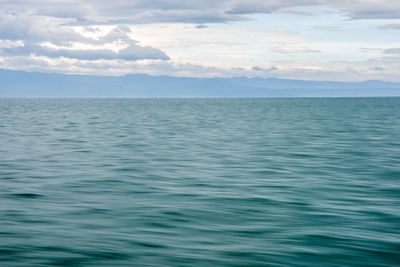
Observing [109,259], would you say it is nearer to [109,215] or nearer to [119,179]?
[109,215]

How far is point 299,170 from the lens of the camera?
1484 centimetres

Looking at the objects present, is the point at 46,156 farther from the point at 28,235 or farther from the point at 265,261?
the point at 265,261

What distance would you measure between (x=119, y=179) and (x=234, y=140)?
43.2 ft

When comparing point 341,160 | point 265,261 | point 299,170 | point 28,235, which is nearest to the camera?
point 265,261

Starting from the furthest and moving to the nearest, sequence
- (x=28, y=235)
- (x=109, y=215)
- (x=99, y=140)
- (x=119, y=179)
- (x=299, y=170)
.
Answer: (x=99, y=140)
(x=299, y=170)
(x=119, y=179)
(x=109, y=215)
(x=28, y=235)

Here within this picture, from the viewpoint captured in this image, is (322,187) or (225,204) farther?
(322,187)

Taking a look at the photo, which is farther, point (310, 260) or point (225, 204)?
point (225, 204)

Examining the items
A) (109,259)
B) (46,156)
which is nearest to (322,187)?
(109,259)

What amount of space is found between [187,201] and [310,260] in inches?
163

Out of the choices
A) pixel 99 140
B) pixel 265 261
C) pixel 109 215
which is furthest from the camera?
pixel 99 140

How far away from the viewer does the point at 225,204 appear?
9.98 metres

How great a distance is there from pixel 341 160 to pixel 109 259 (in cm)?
1269

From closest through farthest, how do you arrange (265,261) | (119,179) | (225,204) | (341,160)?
(265,261), (225,204), (119,179), (341,160)

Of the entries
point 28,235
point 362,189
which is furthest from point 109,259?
point 362,189
